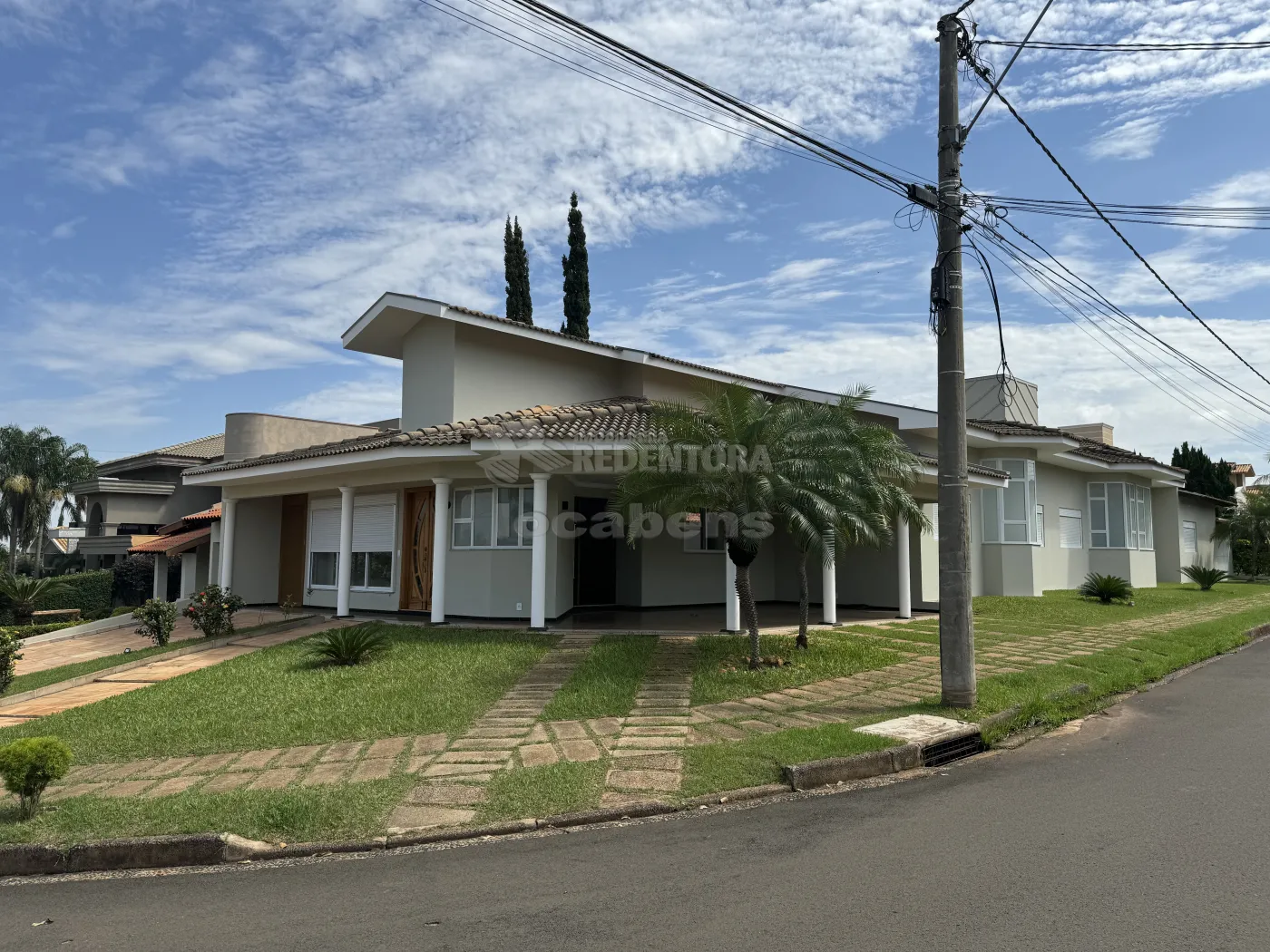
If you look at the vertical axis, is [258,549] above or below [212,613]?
above

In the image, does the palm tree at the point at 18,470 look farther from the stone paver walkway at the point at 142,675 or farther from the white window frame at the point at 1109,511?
the white window frame at the point at 1109,511

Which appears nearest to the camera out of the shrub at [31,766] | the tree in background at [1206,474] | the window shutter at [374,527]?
the shrub at [31,766]

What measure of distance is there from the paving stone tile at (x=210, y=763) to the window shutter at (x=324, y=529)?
1030 cm

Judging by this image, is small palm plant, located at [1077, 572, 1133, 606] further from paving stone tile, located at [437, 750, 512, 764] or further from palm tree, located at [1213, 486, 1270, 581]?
paving stone tile, located at [437, 750, 512, 764]

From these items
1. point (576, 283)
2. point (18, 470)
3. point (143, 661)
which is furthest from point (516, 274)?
point (18, 470)

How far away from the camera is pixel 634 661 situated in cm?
1116

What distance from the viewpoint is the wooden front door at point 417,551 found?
1588cm

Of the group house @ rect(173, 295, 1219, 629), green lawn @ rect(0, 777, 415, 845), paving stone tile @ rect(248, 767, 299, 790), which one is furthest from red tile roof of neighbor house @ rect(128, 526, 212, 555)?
green lawn @ rect(0, 777, 415, 845)

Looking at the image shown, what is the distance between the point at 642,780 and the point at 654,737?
124 centimetres

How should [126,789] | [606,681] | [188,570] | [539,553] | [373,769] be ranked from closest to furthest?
1. [126,789]
2. [373,769]
3. [606,681]
4. [539,553]
5. [188,570]

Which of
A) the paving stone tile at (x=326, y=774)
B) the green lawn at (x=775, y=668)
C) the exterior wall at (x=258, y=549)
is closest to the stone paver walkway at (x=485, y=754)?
the paving stone tile at (x=326, y=774)

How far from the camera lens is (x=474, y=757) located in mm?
7371

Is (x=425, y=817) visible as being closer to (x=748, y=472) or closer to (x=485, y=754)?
(x=485, y=754)

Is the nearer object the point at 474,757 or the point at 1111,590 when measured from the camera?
the point at 474,757
